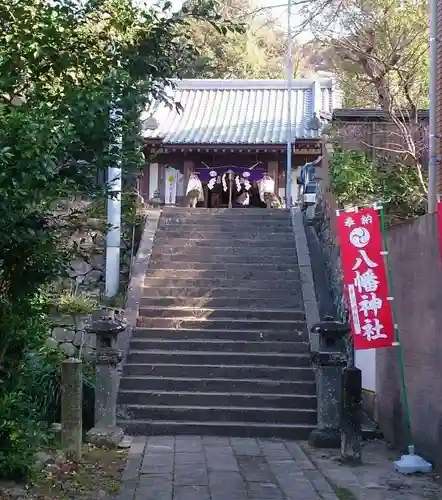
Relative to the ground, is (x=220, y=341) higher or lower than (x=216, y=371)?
higher

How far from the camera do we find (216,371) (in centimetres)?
1040

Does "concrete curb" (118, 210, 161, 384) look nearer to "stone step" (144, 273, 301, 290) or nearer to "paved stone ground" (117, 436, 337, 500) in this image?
"stone step" (144, 273, 301, 290)

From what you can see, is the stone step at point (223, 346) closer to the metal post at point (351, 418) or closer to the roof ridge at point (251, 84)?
the metal post at point (351, 418)

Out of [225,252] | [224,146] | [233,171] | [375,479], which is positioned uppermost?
[224,146]

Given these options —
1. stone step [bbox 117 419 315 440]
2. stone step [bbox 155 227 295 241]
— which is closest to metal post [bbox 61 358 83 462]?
stone step [bbox 117 419 315 440]

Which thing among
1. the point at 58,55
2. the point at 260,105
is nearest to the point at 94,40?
the point at 58,55

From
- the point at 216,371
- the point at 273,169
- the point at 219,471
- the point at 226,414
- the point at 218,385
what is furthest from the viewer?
the point at 273,169

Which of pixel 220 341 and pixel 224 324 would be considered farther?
pixel 224 324

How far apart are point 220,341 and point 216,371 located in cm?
74

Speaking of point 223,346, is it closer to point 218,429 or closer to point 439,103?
point 218,429

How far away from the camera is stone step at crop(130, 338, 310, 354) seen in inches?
428

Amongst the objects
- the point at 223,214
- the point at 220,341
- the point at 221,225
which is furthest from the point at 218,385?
the point at 223,214

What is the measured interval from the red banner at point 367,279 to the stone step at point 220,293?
4.31 metres

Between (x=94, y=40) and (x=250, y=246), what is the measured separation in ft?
29.0
